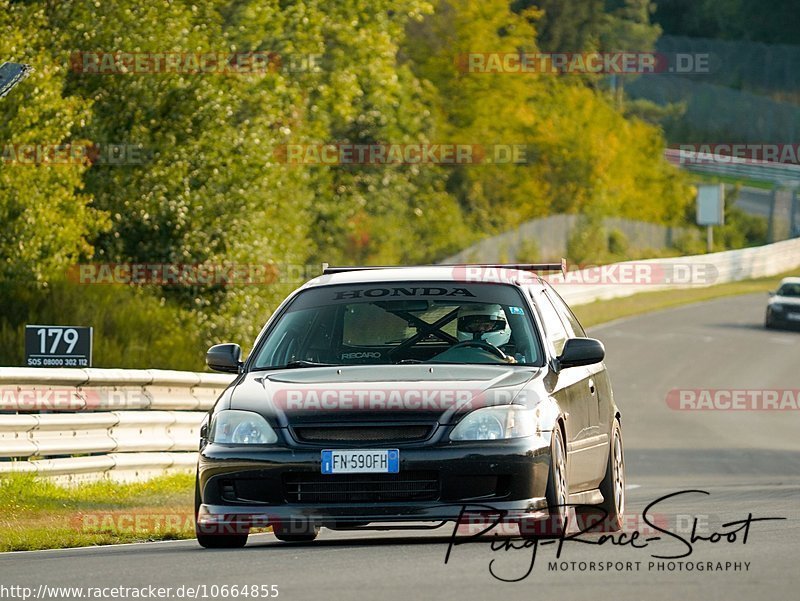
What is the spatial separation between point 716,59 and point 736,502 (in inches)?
4926

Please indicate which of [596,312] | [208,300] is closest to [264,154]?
[208,300]

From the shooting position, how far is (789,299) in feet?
143

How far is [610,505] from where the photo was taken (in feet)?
36.2

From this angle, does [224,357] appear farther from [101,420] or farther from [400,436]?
[101,420]

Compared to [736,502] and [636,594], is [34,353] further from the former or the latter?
[636,594]

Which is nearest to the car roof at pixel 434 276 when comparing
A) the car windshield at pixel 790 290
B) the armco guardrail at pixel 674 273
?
the armco guardrail at pixel 674 273

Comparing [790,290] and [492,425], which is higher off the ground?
[492,425]

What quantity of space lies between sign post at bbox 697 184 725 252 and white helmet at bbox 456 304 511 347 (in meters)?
69.0

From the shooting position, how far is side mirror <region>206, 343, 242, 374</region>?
1020 cm

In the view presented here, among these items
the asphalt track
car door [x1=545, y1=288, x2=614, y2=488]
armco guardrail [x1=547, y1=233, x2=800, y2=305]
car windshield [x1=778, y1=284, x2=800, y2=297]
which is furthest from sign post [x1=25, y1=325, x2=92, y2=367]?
car windshield [x1=778, y1=284, x2=800, y2=297]

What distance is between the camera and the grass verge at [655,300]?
44969 millimetres

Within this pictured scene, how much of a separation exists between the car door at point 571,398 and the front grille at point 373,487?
957mm

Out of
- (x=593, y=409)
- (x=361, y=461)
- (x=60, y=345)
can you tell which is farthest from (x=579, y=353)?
(x=60, y=345)

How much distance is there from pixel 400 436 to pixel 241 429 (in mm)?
859
